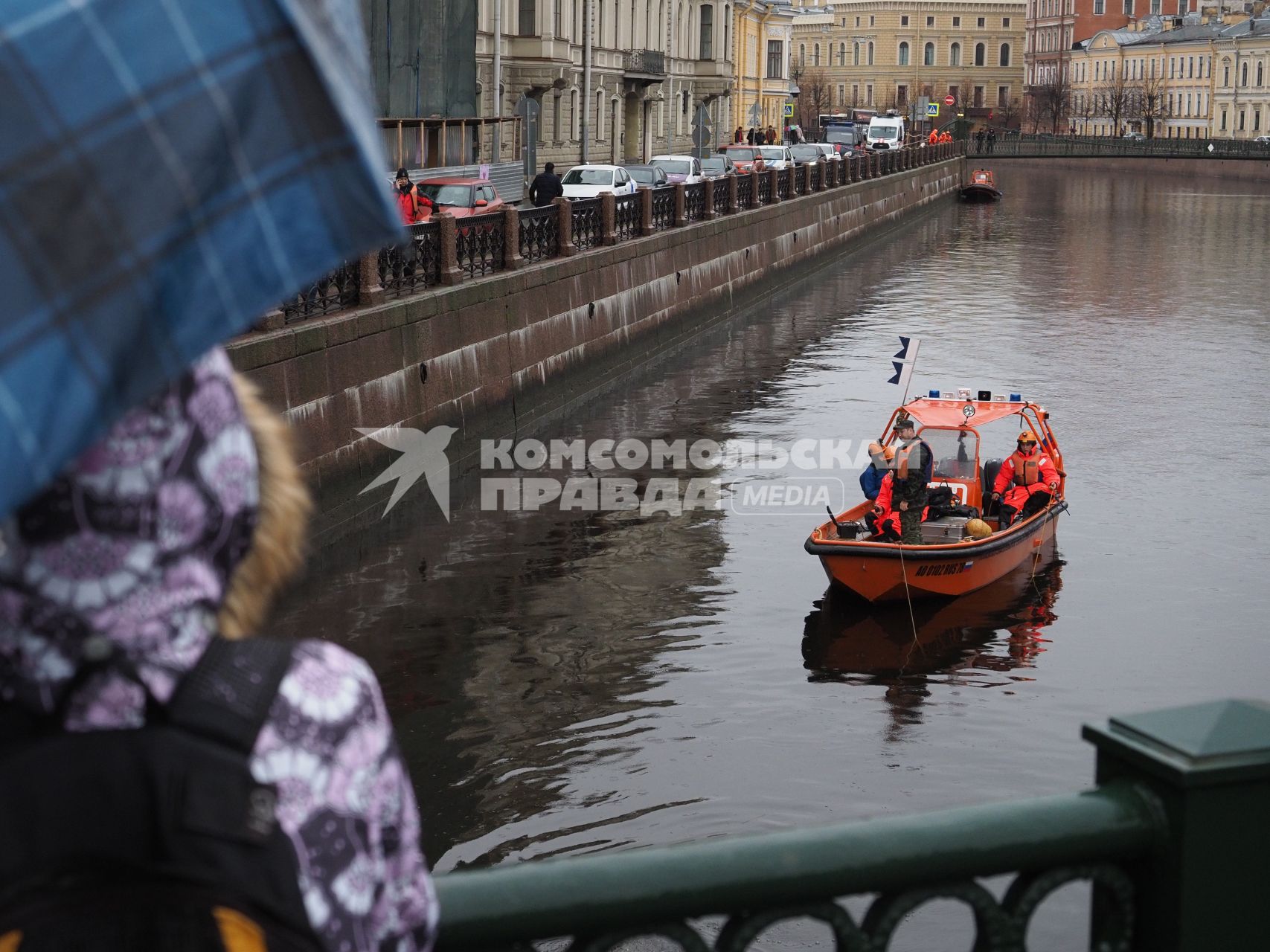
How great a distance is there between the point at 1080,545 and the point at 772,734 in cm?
638

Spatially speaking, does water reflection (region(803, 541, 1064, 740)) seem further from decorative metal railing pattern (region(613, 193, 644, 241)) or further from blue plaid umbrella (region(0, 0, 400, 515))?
decorative metal railing pattern (region(613, 193, 644, 241))

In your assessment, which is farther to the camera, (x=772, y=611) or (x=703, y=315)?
(x=703, y=315)

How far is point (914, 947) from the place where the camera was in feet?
28.1

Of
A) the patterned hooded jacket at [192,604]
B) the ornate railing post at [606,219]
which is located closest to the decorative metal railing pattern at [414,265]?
the ornate railing post at [606,219]

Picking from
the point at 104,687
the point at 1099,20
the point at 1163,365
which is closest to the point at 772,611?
the point at 104,687

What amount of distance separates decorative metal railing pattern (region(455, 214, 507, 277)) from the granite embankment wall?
0.96 ft

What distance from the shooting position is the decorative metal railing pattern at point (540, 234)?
74.1 ft

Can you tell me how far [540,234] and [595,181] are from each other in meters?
11.3

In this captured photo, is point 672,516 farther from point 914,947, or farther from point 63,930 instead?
point 63,930

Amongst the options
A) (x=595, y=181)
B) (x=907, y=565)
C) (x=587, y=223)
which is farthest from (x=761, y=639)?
(x=595, y=181)

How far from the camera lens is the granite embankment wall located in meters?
15.4

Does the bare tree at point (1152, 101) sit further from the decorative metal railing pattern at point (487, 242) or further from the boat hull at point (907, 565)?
the boat hull at point (907, 565)

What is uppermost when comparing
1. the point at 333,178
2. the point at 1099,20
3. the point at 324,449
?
the point at 1099,20

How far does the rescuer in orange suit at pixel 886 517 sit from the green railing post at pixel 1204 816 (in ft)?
40.0
